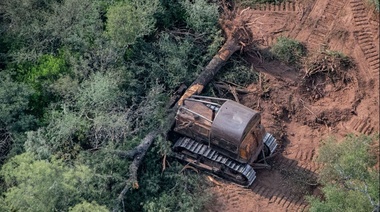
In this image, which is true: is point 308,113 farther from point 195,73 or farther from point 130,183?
point 130,183

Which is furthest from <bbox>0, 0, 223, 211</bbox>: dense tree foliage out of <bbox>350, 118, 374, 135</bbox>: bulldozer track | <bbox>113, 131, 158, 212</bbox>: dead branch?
<bbox>350, 118, 374, 135</bbox>: bulldozer track

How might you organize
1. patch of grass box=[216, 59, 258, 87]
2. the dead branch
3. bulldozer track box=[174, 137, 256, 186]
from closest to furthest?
the dead branch → bulldozer track box=[174, 137, 256, 186] → patch of grass box=[216, 59, 258, 87]

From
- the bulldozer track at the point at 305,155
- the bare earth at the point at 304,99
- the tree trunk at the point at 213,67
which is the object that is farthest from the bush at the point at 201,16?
the bulldozer track at the point at 305,155

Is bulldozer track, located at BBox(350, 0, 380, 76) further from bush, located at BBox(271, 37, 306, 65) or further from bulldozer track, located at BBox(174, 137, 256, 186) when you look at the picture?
bulldozer track, located at BBox(174, 137, 256, 186)

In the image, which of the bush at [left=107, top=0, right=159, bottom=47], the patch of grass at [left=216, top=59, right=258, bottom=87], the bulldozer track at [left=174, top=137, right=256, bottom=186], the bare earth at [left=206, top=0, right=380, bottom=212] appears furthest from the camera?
the patch of grass at [left=216, top=59, right=258, bottom=87]

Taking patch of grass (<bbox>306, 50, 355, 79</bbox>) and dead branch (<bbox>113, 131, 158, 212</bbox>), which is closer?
dead branch (<bbox>113, 131, 158, 212</bbox>)

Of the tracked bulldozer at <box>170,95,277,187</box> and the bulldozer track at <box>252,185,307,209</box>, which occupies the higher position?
the tracked bulldozer at <box>170,95,277,187</box>

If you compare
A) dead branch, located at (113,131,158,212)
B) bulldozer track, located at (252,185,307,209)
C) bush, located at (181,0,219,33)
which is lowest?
dead branch, located at (113,131,158,212)
